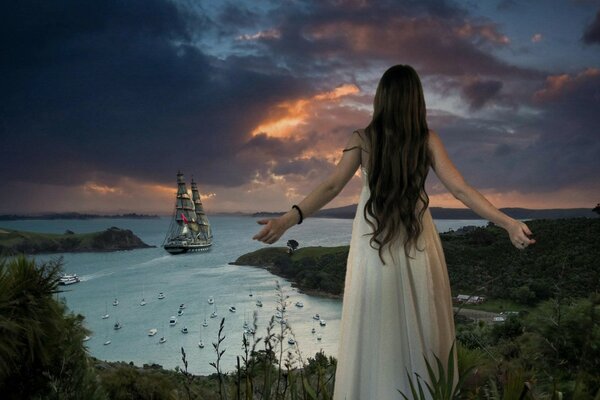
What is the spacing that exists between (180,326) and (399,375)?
5566cm

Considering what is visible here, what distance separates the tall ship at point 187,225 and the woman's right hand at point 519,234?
60339mm

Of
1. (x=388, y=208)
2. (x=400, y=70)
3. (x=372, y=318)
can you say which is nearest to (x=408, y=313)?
(x=372, y=318)

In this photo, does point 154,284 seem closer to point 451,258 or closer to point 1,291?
point 451,258

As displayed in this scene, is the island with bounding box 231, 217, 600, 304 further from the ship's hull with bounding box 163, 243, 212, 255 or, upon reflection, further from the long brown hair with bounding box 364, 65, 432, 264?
the ship's hull with bounding box 163, 243, 212, 255

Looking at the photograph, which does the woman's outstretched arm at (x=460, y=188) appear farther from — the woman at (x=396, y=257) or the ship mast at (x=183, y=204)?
Answer: the ship mast at (x=183, y=204)

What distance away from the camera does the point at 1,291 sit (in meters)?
3.03

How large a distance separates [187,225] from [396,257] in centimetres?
6584

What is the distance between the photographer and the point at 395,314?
253 cm

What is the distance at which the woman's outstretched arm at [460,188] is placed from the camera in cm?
250

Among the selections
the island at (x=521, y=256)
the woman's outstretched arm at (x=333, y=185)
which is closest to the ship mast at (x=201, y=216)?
the island at (x=521, y=256)

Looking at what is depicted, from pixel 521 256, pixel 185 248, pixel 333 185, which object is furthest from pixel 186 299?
pixel 333 185

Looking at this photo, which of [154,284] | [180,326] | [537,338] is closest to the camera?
[537,338]

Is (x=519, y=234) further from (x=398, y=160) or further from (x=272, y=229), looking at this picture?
(x=272, y=229)

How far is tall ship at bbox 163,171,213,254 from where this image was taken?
65.7 meters
